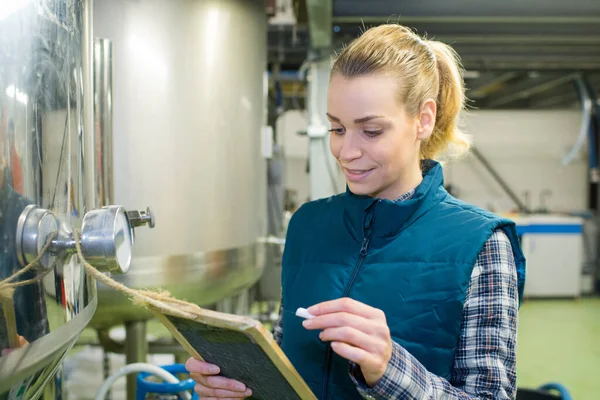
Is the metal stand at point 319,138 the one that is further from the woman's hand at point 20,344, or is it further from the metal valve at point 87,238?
the woman's hand at point 20,344

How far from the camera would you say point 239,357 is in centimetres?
71

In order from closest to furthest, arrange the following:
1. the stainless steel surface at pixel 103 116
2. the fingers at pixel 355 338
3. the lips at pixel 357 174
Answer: the fingers at pixel 355 338 < the lips at pixel 357 174 < the stainless steel surface at pixel 103 116

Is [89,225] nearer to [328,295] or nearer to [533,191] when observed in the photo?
[328,295]

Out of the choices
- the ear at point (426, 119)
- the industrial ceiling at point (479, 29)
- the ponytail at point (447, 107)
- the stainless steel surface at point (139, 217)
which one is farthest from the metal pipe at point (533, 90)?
the stainless steel surface at point (139, 217)

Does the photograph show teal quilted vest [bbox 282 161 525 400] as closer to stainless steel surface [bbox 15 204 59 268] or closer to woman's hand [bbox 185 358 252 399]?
woman's hand [bbox 185 358 252 399]

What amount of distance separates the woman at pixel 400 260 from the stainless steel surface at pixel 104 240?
206 millimetres

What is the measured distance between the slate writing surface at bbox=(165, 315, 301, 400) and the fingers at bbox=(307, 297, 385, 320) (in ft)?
0.28

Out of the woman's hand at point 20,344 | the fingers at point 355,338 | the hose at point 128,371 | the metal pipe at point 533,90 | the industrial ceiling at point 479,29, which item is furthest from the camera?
the metal pipe at point 533,90

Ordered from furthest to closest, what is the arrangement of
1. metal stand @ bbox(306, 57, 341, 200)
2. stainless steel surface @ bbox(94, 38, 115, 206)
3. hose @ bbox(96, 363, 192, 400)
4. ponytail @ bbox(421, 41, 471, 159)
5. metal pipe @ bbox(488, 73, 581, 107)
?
1. metal pipe @ bbox(488, 73, 581, 107)
2. metal stand @ bbox(306, 57, 341, 200)
3. hose @ bbox(96, 363, 192, 400)
4. stainless steel surface @ bbox(94, 38, 115, 206)
5. ponytail @ bbox(421, 41, 471, 159)

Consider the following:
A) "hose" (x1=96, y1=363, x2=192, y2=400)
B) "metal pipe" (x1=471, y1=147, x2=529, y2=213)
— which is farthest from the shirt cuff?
"metal pipe" (x1=471, y1=147, x2=529, y2=213)

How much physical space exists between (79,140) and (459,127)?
0.73 meters

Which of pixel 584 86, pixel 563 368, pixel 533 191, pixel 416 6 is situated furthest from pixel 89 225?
pixel 533 191

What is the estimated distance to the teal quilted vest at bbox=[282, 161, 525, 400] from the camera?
2.70ft

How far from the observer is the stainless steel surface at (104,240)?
0.68m
